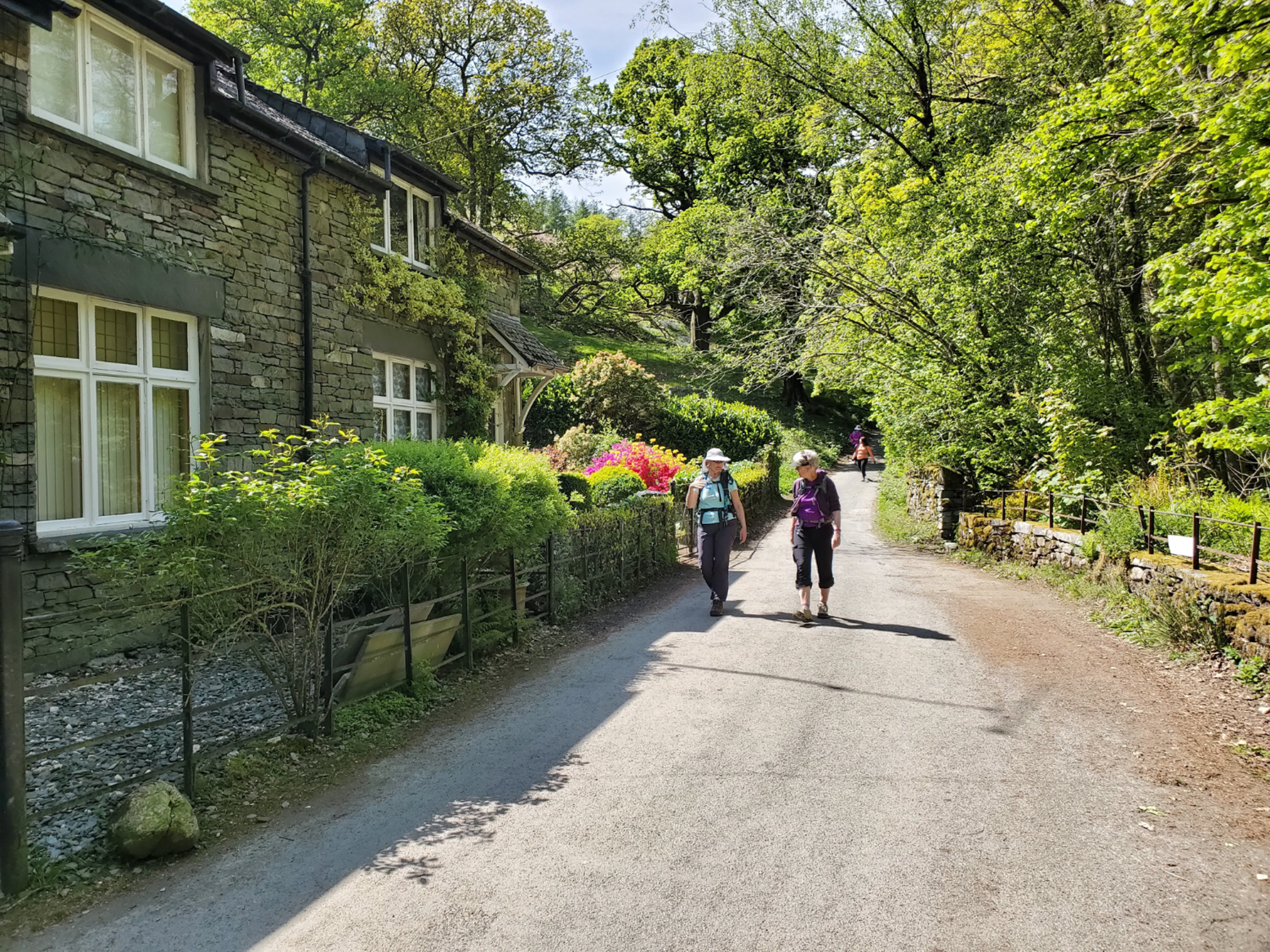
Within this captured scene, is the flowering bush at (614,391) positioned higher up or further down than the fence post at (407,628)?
higher up

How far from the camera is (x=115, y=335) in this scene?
25.9ft

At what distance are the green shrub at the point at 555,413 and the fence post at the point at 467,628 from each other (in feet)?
66.4

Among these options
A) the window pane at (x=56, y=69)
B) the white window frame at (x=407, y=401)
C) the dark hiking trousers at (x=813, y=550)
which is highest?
the window pane at (x=56, y=69)

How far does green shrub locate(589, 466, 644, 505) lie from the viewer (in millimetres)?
14820

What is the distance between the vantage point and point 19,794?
11.6 ft

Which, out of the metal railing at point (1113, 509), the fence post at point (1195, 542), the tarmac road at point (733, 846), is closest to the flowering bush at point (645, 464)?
the metal railing at point (1113, 509)

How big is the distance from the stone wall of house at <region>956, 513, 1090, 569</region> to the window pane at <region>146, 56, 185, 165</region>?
12054 millimetres

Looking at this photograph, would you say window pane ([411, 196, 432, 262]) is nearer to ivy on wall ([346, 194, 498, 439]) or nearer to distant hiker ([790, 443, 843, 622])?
ivy on wall ([346, 194, 498, 439])

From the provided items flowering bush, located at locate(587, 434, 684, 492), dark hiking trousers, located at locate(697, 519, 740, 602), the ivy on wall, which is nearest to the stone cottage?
the ivy on wall

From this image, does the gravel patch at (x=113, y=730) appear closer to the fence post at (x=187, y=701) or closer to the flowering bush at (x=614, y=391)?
the fence post at (x=187, y=701)

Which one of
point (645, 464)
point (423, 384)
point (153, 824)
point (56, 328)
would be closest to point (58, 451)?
point (56, 328)

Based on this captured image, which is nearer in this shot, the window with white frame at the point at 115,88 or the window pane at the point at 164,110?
the window with white frame at the point at 115,88

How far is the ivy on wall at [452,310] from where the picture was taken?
11.8m

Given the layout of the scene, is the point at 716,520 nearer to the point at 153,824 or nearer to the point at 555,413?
the point at 153,824
